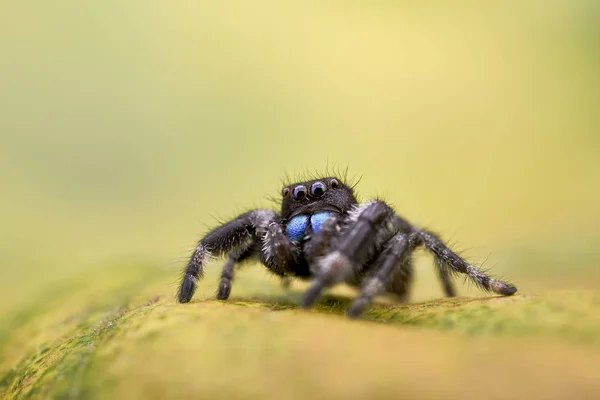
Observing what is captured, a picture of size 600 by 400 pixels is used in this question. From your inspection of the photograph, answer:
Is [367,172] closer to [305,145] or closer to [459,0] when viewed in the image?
[305,145]

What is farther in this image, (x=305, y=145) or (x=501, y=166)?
(x=305, y=145)

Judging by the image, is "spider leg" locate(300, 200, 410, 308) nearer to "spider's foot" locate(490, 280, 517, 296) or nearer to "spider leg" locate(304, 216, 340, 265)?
"spider leg" locate(304, 216, 340, 265)

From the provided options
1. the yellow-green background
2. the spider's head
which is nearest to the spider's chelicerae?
the spider's head

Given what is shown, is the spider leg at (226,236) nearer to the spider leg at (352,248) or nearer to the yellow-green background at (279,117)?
the spider leg at (352,248)

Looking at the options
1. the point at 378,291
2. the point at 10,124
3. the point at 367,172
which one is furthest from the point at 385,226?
the point at 10,124

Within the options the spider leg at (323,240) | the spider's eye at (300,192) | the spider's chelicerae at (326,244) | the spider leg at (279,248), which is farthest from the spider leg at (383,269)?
the spider's eye at (300,192)

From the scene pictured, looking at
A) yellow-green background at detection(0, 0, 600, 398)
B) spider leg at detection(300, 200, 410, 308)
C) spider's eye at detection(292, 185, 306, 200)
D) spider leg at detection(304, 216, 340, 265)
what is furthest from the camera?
yellow-green background at detection(0, 0, 600, 398)
